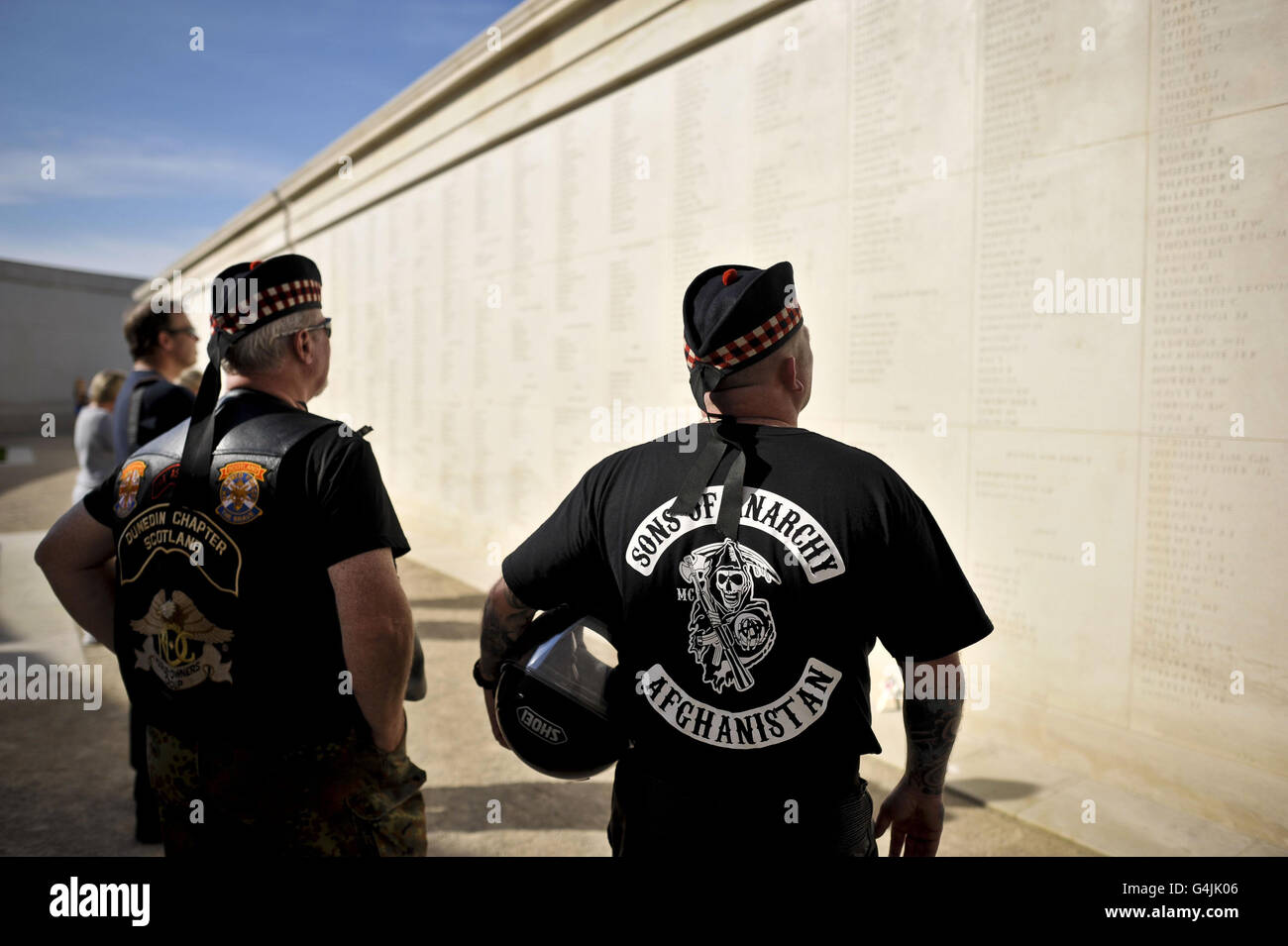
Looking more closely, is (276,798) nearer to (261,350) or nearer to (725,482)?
(261,350)

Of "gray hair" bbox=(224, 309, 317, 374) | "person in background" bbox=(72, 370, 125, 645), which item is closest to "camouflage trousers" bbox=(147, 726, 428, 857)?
"gray hair" bbox=(224, 309, 317, 374)

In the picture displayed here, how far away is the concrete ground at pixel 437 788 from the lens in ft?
9.99

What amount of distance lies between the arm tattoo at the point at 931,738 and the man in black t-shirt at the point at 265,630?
3.34 ft

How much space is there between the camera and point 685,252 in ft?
17.0

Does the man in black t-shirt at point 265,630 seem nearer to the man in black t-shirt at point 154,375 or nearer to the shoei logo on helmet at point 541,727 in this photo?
the shoei logo on helmet at point 541,727

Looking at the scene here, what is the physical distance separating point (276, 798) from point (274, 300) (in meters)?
1.05

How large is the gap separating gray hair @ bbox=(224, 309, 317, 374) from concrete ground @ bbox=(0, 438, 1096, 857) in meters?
1.84

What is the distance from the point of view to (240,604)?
173cm

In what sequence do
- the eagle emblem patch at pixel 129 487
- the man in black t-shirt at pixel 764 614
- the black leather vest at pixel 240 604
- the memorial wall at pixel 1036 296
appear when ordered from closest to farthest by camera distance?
1. the man in black t-shirt at pixel 764 614
2. the black leather vest at pixel 240 604
3. the eagle emblem patch at pixel 129 487
4. the memorial wall at pixel 1036 296

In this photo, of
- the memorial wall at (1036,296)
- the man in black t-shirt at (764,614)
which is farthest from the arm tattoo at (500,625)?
the memorial wall at (1036,296)

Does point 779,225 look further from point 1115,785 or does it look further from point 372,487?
point 372,487

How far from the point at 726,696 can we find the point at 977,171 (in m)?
3.02
